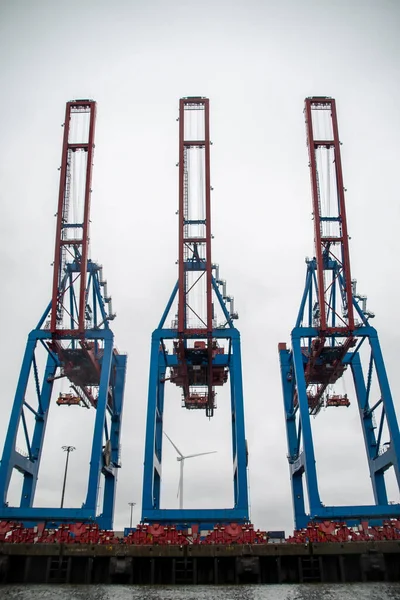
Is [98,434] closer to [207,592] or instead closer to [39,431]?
[39,431]

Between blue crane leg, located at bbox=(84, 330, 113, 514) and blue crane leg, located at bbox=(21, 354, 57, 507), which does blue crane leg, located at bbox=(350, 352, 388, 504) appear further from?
blue crane leg, located at bbox=(21, 354, 57, 507)

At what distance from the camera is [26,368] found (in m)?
37.9

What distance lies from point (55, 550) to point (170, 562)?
5198 millimetres

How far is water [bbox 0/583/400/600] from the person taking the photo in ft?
66.2

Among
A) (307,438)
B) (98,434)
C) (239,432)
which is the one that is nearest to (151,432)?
(98,434)

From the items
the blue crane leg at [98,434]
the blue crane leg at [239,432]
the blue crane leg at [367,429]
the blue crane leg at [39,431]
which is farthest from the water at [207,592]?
the blue crane leg at [367,429]

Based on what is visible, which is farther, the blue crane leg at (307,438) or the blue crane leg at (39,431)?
the blue crane leg at (39,431)

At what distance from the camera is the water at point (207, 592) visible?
20172 mm

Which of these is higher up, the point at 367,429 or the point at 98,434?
the point at 367,429

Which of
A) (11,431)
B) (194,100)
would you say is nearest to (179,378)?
(11,431)

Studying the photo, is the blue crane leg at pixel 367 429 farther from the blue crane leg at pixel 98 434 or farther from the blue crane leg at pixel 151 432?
the blue crane leg at pixel 98 434

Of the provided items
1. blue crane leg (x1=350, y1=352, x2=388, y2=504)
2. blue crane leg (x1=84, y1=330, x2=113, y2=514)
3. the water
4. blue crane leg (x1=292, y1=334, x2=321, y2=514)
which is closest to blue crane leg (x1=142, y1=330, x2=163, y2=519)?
blue crane leg (x1=84, y1=330, x2=113, y2=514)

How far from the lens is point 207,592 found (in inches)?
863

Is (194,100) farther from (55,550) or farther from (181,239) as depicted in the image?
(55,550)
